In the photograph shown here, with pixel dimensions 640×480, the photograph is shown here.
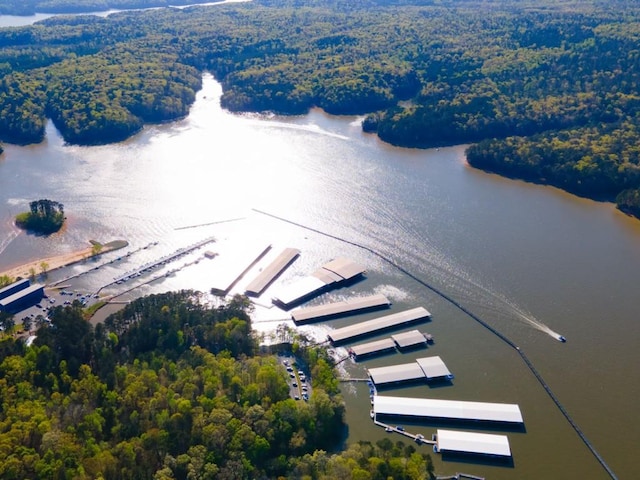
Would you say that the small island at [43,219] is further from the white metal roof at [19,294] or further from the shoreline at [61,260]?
the white metal roof at [19,294]

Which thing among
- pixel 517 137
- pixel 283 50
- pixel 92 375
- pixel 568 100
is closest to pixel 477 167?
pixel 517 137

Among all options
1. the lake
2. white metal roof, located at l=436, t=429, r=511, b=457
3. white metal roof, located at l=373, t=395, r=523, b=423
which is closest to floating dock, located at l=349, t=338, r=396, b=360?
the lake

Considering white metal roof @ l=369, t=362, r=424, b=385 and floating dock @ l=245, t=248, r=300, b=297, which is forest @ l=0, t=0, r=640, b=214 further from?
white metal roof @ l=369, t=362, r=424, b=385

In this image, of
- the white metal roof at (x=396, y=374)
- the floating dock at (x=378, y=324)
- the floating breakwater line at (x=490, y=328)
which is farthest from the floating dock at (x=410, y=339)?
the floating breakwater line at (x=490, y=328)

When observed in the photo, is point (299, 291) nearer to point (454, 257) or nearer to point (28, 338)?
point (454, 257)

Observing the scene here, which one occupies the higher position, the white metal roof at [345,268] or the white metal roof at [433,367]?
the white metal roof at [345,268]

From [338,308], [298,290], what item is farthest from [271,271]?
[338,308]
